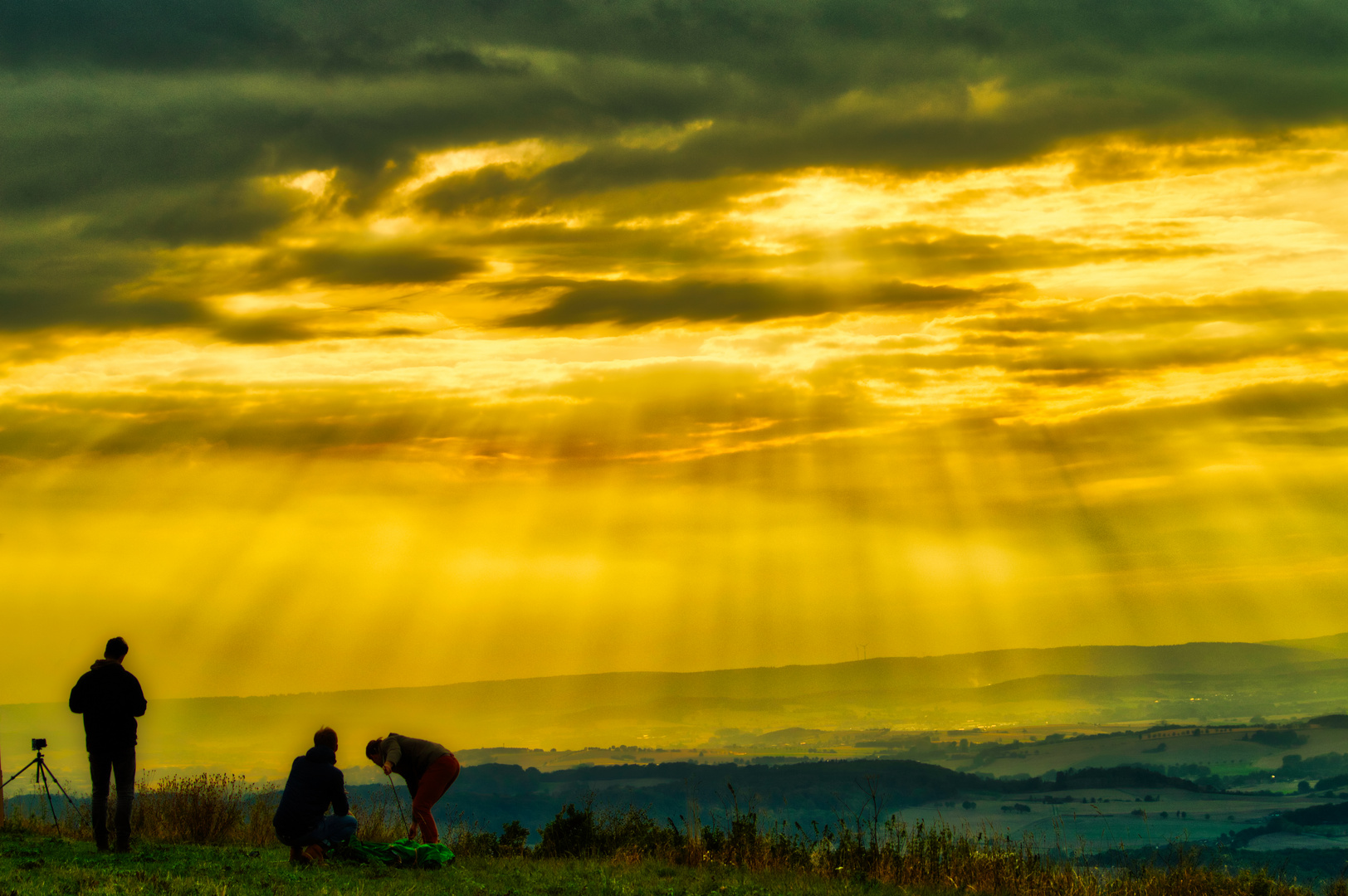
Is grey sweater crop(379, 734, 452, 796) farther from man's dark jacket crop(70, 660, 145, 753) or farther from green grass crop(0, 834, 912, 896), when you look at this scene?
man's dark jacket crop(70, 660, 145, 753)

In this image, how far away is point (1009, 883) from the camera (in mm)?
18578

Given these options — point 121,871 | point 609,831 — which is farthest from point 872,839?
point 121,871

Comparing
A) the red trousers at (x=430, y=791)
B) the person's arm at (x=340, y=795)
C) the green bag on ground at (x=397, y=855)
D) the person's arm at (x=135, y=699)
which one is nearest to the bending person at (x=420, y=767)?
the red trousers at (x=430, y=791)

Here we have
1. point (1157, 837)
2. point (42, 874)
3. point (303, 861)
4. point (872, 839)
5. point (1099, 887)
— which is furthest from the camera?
point (1157, 837)

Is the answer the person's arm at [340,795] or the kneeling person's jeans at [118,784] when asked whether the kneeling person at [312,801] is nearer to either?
the person's arm at [340,795]

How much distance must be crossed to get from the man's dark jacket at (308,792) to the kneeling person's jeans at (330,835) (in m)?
0.07

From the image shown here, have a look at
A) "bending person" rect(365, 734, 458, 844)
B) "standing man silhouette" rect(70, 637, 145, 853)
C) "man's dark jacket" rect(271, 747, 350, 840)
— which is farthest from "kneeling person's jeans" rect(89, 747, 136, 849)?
"bending person" rect(365, 734, 458, 844)

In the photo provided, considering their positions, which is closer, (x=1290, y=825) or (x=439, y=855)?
(x=439, y=855)

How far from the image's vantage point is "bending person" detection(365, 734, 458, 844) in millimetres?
18031

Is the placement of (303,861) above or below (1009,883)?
above

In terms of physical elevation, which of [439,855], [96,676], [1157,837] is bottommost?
[1157,837]

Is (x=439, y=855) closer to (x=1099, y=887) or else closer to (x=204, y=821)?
(x=204, y=821)

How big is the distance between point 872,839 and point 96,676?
1272cm

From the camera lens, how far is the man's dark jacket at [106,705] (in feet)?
55.2
